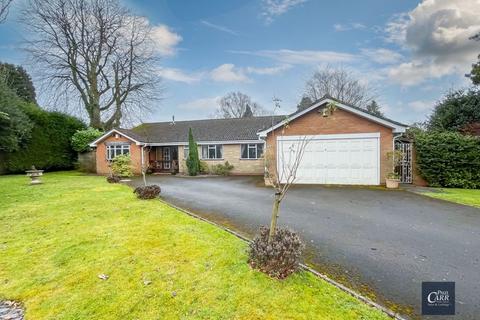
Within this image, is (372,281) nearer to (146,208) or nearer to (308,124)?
(146,208)

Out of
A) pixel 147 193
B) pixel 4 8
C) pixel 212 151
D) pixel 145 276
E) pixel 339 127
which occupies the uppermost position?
pixel 4 8

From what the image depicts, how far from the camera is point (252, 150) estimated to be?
2209cm

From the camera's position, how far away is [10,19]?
22703 mm

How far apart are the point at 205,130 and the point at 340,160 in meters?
14.4

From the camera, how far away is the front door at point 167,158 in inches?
1014

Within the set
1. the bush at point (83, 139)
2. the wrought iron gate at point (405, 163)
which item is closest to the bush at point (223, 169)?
the wrought iron gate at point (405, 163)

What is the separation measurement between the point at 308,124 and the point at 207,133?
11.7m

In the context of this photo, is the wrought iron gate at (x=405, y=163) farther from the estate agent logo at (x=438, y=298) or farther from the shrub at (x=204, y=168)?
the shrub at (x=204, y=168)

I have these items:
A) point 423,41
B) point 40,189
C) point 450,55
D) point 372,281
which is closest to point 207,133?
point 40,189

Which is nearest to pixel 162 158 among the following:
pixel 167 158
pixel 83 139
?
pixel 167 158

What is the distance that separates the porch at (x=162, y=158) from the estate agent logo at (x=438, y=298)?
75.0 ft

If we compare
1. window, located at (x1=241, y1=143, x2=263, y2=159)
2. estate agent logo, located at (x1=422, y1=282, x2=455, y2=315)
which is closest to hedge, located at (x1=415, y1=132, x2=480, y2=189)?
window, located at (x1=241, y1=143, x2=263, y2=159)

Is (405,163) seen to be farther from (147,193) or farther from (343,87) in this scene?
(343,87)

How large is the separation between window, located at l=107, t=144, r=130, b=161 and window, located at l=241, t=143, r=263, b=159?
10653 millimetres
